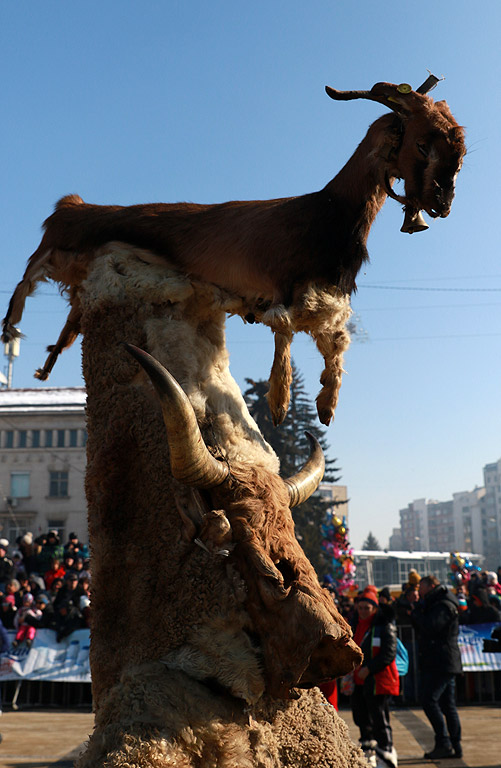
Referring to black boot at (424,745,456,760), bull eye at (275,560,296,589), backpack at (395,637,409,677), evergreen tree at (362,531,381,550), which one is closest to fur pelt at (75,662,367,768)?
bull eye at (275,560,296,589)

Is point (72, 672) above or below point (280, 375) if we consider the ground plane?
below

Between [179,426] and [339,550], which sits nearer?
[179,426]

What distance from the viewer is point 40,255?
3.30m

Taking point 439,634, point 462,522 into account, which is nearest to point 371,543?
point 462,522

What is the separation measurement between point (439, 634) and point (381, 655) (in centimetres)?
128

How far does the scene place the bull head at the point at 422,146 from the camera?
7.76 ft

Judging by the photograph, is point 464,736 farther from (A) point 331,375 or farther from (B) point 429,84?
(B) point 429,84

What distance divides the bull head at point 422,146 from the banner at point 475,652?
10122 millimetres

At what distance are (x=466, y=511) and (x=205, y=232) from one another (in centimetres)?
14242

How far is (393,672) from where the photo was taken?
279 inches

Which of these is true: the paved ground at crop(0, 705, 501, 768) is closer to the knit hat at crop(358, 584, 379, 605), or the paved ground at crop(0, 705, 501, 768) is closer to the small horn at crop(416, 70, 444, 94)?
the knit hat at crop(358, 584, 379, 605)

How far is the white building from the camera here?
38969 mm

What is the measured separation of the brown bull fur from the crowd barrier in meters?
8.92

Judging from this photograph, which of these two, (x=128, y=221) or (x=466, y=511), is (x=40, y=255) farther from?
(x=466, y=511)
